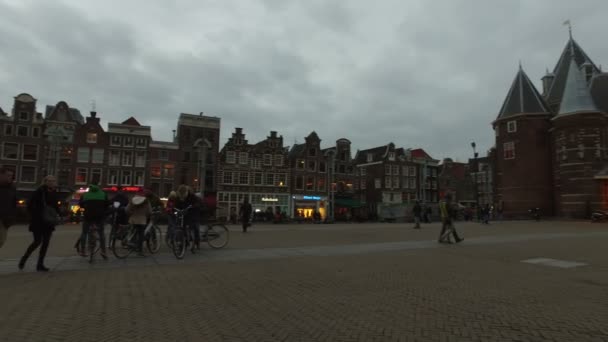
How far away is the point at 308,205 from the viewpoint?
5316 centimetres

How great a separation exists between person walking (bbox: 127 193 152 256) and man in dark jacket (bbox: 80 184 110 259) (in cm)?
65

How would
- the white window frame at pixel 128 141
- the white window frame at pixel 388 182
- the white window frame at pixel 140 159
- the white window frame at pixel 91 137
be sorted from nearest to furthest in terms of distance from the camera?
the white window frame at pixel 91 137 < the white window frame at pixel 128 141 < the white window frame at pixel 140 159 < the white window frame at pixel 388 182

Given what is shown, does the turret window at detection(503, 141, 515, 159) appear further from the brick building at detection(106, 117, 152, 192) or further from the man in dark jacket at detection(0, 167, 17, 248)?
the man in dark jacket at detection(0, 167, 17, 248)

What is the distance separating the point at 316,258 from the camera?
30.8 ft

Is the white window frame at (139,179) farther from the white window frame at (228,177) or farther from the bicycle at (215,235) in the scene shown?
the bicycle at (215,235)

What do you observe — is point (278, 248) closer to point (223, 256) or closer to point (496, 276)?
point (223, 256)

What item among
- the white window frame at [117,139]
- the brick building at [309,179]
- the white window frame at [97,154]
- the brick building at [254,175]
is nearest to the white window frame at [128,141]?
the white window frame at [117,139]

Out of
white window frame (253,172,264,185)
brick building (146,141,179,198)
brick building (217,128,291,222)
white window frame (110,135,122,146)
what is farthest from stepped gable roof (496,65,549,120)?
white window frame (110,135,122,146)

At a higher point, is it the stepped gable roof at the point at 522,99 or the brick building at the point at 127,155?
the stepped gable roof at the point at 522,99

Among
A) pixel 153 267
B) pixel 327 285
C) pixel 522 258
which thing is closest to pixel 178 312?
pixel 327 285

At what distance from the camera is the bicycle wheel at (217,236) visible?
1168 centimetres

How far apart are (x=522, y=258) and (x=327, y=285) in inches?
240

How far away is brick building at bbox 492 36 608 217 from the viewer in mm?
35625

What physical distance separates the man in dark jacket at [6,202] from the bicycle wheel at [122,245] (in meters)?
2.47
